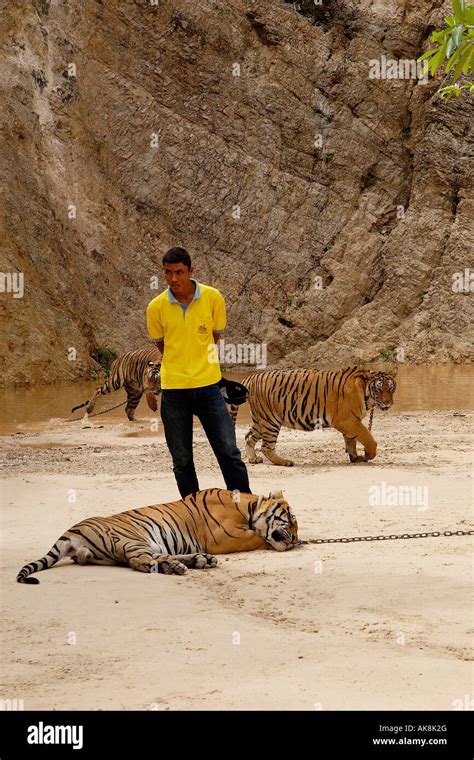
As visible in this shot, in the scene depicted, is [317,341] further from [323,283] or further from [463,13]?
[463,13]

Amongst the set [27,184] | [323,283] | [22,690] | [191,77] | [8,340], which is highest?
[191,77]

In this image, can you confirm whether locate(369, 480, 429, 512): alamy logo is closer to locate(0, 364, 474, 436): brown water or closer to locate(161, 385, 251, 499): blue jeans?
locate(161, 385, 251, 499): blue jeans

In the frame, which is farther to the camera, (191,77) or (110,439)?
(191,77)

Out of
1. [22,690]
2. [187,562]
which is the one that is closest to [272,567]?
[187,562]

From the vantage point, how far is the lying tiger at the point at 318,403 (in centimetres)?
1164

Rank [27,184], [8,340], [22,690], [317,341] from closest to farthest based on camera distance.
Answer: [22,690], [8,340], [27,184], [317,341]

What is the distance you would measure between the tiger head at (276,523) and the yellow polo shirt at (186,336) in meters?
1.05

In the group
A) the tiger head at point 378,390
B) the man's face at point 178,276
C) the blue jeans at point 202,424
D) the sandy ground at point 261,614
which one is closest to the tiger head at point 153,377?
the tiger head at point 378,390

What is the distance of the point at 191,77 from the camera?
29.7 metres

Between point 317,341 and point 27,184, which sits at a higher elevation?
point 27,184

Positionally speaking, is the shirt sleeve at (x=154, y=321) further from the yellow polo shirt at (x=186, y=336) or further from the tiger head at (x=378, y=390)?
the tiger head at (x=378, y=390)

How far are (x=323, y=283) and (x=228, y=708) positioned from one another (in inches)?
1009

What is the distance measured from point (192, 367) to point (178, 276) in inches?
27.4
